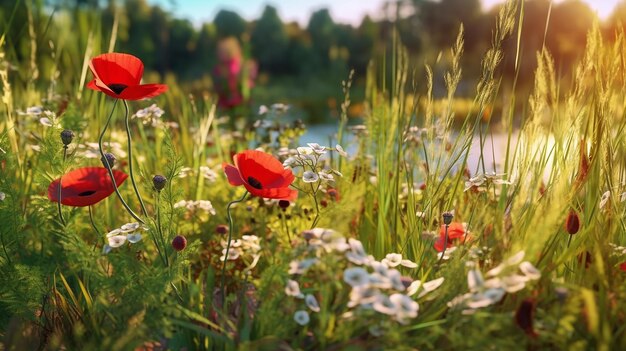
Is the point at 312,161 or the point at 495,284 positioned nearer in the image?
the point at 495,284

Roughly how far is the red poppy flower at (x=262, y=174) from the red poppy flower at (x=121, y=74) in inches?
11.1

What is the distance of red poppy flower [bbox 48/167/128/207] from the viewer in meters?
1.56

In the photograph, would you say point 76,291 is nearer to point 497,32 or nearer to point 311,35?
point 497,32

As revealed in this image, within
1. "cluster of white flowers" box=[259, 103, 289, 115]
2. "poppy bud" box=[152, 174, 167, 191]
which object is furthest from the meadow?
"cluster of white flowers" box=[259, 103, 289, 115]

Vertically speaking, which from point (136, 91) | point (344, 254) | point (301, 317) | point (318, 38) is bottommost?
point (318, 38)

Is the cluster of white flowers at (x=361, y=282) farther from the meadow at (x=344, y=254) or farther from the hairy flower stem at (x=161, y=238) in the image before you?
the hairy flower stem at (x=161, y=238)

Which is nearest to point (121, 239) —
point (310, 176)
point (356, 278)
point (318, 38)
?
point (310, 176)

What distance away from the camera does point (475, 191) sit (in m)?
2.04

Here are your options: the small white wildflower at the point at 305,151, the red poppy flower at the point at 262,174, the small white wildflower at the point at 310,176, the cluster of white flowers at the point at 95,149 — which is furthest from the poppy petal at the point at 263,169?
the cluster of white flowers at the point at 95,149

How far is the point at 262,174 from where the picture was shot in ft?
5.15

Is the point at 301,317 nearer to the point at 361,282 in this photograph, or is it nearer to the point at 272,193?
the point at 361,282

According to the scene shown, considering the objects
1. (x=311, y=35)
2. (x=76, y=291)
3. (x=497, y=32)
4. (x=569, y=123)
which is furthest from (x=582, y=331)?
(x=311, y=35)

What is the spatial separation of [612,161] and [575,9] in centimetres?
3029

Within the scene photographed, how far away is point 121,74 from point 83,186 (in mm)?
315
